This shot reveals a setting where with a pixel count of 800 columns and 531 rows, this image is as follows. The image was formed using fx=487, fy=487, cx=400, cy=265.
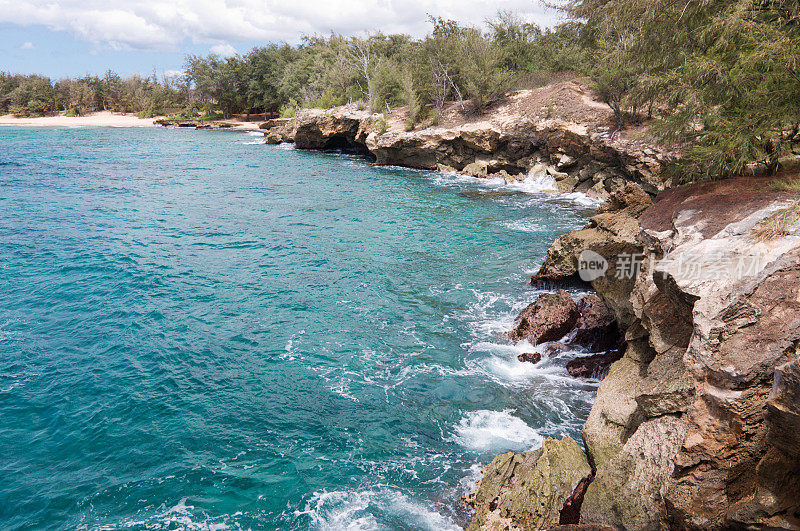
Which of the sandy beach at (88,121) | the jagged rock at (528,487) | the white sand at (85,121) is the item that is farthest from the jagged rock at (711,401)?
the white sand at (85,121)

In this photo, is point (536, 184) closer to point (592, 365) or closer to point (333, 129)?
point (592, 365)

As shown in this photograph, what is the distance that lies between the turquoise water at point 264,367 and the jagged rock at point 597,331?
1434 mm

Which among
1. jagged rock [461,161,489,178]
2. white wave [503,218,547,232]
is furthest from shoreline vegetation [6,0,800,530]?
jagged rock [461,161,489,178]

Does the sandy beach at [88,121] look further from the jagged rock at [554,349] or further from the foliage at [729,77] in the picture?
the jagged rock at [554,349]

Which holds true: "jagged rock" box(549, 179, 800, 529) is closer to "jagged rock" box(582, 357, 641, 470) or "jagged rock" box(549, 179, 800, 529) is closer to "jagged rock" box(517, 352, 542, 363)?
"jagged rock" box(582, 357, 641, 470)

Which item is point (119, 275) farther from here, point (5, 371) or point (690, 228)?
point (690, 228)

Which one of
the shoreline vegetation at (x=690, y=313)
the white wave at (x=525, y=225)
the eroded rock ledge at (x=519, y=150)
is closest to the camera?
the shoreline vegetation at (x=690, y=313)

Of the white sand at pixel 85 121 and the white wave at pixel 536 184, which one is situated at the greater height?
the white sand at pixel 85 121

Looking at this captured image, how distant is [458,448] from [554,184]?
23.6 meters

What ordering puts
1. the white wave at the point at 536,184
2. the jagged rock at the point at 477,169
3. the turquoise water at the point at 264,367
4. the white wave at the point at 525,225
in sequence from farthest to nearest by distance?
the jagged rock at the point at 477,169 < the white wave at the point at 536,184 < the white wave at the point at 525,225 < the turquoise water at the point at 264,367

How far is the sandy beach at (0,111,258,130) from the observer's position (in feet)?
238

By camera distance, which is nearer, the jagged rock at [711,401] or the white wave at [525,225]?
the jagged rock at [711,401]

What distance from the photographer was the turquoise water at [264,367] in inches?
327

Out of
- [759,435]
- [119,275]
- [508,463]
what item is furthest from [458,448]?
[119,275]
